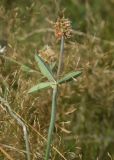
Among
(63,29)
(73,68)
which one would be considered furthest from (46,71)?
(73,68)

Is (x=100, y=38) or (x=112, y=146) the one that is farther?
(x=100, y=38)

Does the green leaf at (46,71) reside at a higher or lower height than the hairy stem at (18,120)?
higher

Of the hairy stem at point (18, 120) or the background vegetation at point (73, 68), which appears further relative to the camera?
the background vegetation at point (73, 68)

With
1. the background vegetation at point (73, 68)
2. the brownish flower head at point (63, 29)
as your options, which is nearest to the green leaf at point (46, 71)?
the brownish flower head at point (63, 29)

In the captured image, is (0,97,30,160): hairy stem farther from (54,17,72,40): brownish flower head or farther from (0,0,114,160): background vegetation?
(54,17,72,40): brownish flower head

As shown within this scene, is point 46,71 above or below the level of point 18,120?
above

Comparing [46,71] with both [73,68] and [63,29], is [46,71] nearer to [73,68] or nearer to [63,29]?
[63,29]

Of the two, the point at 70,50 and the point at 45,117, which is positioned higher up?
the point at 70,50

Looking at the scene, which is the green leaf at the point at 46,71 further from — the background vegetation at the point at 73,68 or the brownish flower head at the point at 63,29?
the background vegetation at the point at 73,68

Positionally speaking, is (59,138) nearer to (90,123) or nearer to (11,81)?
(11,81)

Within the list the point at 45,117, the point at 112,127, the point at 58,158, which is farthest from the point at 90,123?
the point at 58,158

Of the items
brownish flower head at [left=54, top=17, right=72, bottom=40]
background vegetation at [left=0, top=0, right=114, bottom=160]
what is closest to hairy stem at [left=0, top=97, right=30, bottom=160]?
background vegetation at [left=0, top=0, right=114, bottom=160]
